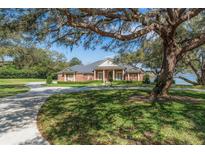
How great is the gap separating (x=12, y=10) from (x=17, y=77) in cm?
3350

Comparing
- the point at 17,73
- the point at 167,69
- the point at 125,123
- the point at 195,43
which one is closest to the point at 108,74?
the point at 17,73

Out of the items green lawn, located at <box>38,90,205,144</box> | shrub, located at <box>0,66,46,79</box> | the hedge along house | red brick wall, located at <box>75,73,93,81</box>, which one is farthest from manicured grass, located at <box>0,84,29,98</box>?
shrub, located at <box>0,66,46,79</box>

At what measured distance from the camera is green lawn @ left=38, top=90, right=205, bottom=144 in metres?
5.45

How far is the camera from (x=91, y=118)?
6.80 m

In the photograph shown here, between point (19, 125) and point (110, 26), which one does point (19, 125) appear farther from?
point (110, 26)

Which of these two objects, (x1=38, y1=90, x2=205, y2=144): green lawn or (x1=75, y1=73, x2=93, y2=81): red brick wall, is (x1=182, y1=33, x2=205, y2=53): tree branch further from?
(x1=75, y1=73, x2=93, y2=81): red brick wall

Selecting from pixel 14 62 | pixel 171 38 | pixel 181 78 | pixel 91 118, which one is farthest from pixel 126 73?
pixel 91 118


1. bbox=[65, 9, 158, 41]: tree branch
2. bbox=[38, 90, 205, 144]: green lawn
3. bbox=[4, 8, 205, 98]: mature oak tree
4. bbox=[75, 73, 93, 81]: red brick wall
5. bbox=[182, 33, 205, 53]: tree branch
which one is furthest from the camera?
bbox=[75, 73, 93, 81]: red brick wall

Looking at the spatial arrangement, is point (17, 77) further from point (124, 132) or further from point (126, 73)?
point (124, 132)

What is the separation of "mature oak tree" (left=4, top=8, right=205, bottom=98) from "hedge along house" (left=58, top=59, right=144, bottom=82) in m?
20.6

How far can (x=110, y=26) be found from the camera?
902 cm

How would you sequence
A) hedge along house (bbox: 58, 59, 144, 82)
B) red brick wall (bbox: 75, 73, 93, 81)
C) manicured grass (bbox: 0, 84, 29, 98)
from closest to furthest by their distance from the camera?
manicured grass (bbox: 0, 84, 29, 98) < hedge along house (bbox: 58, 59, 144, 82) < red brick wall (bbox: 75, 73, 93, 81)

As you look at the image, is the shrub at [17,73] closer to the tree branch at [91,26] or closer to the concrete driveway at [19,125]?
the concrete driveway at [19,125]
